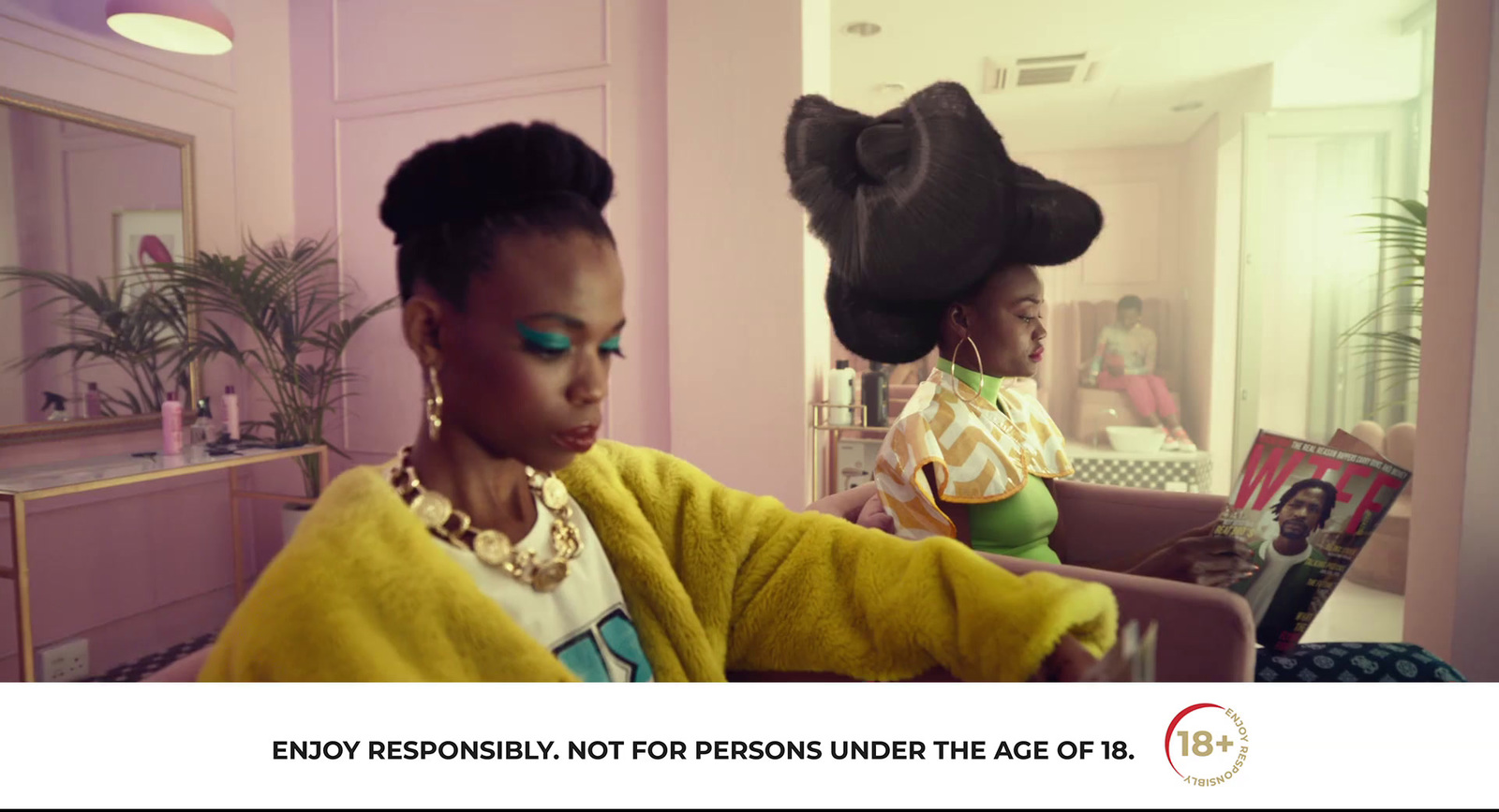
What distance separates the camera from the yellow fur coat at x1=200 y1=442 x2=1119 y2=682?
504 millimetres

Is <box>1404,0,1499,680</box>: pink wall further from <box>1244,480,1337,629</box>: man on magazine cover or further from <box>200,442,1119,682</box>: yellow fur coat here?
<box>200,442,1119,682</box>: yellow fur coat

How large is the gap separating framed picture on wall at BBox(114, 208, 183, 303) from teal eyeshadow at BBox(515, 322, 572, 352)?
192cm

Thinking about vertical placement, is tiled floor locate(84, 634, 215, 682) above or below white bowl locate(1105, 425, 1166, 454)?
below

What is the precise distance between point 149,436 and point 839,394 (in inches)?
72.1

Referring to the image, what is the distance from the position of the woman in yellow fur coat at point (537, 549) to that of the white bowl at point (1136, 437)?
237 cm

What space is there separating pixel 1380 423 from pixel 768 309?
9.27ft

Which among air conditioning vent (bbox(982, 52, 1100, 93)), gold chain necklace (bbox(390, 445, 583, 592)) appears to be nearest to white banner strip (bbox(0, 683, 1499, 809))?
gold chain necklace (bbox(390, 445, 583, 592))

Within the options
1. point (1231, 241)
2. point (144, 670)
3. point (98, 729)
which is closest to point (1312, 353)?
point (1231, 241)

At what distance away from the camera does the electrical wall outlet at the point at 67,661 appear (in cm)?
165

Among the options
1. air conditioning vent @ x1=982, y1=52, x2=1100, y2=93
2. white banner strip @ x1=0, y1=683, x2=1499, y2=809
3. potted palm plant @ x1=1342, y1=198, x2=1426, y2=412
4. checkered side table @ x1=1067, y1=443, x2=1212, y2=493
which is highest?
air conditioning vent @ x1=982, y1=52, x2=1100, y2=93

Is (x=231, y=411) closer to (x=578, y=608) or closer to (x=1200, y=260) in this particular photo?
(x=578, y=608)

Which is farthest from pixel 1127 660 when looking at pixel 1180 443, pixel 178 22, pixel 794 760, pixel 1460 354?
pixel 1180 443

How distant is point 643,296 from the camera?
66.3 inches

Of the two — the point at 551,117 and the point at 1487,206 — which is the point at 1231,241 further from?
the point at 551,117
